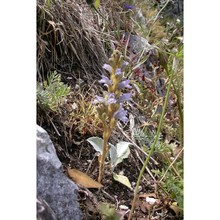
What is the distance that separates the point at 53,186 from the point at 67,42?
44 cm

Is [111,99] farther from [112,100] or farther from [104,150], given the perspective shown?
[104,150]

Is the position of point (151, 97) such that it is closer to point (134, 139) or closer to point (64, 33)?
point (134, 139)

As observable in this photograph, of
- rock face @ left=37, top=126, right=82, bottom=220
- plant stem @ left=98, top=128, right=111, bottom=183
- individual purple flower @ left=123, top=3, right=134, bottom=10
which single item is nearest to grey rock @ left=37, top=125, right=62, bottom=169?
rock face @ left=37, top=126, right=82, bottom=220

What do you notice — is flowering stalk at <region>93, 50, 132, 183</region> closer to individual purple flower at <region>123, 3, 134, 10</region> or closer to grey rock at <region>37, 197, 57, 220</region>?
grey rock at <region>37, 197, 57, 220</region>

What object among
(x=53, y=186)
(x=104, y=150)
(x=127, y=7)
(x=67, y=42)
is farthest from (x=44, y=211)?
(x=127, y=7)

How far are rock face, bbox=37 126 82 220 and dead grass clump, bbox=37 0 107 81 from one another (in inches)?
10.4

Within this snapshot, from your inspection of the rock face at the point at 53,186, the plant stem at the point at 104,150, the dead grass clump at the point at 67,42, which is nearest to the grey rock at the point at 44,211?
the rock face at the point at 53,186

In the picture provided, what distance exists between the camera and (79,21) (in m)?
1.23

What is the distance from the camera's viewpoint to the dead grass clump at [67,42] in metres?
1.12

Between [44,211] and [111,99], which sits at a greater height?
[111,99]

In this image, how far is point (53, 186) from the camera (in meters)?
0.85

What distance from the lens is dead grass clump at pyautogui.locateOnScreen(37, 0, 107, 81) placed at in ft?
3.66
